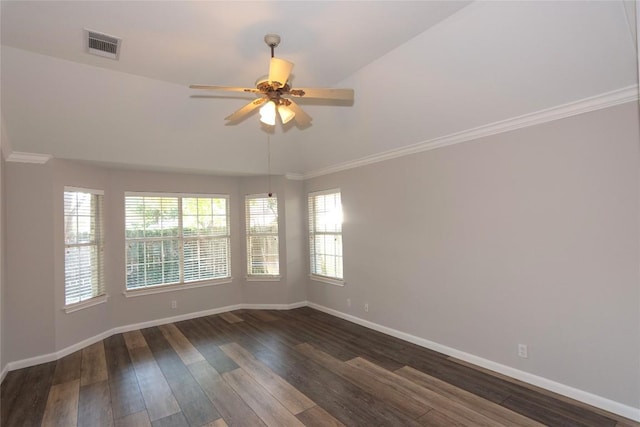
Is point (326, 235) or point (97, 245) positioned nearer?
point (97, 245)

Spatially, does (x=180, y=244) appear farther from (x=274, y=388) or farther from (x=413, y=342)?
(x=413, y=342)

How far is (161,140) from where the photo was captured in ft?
14.3

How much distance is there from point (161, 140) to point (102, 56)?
1408 mm

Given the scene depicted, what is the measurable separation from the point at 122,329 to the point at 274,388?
3.21 metres

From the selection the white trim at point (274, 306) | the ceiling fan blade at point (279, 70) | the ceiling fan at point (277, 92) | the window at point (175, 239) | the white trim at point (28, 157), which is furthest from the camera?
the white trim at point (274, 306)

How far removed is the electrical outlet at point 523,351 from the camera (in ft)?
10.3

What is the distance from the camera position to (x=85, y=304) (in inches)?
175

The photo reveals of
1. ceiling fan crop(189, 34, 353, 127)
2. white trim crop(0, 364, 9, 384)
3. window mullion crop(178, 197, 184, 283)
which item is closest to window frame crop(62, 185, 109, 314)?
white trim crop(0, 364, 9, 384)

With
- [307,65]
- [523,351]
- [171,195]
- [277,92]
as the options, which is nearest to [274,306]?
[171,195]

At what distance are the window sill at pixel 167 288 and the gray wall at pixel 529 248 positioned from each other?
3.05 m

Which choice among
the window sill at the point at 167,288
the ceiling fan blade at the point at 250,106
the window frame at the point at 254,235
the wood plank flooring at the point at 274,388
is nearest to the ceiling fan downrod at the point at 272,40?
the ceiling fan blade at the point at 250,106

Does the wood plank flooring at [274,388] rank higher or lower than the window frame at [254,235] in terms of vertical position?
lower

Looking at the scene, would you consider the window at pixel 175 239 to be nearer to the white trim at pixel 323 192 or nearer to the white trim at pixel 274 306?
the white trim at pixel 274 306

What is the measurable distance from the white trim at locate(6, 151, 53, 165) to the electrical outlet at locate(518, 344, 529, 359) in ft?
19.1
